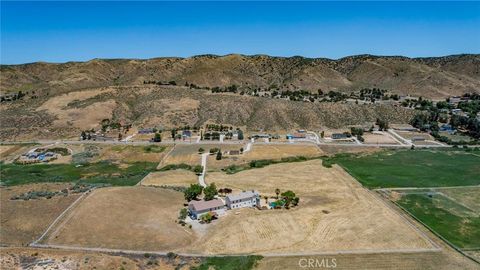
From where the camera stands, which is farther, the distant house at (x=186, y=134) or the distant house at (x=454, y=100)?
the distant house at (x=454, y=100)

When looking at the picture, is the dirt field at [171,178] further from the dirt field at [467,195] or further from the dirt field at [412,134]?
the dirt field at [412,134]

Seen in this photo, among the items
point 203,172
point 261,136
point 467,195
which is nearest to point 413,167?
point 467,195

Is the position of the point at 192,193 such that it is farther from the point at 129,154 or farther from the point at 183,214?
the point at 129,154

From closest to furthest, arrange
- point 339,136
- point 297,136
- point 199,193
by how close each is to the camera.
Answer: point 199,193 < point 339,136 < point 297,136

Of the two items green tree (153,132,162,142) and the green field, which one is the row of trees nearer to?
the green field

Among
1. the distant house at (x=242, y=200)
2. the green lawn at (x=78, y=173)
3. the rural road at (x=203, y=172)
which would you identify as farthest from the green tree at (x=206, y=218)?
the green lawn at (x=78, y=173)

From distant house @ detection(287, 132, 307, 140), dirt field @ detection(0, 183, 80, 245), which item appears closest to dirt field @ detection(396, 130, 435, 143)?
distant house @ detection(287, 132, 307, 140)
